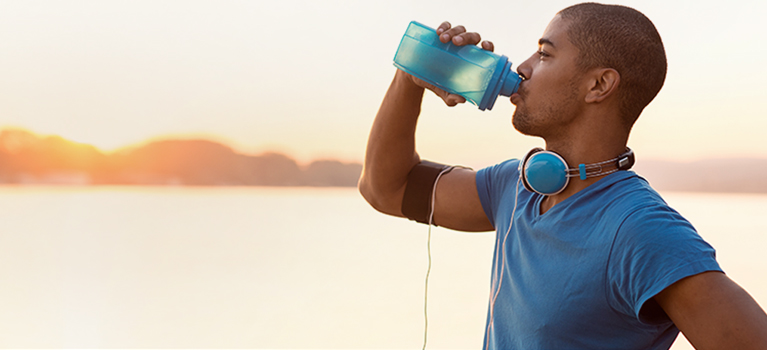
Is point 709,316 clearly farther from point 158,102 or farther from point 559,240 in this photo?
point 158,102

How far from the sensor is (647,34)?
36.7 inches

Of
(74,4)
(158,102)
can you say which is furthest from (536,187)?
(158,102)

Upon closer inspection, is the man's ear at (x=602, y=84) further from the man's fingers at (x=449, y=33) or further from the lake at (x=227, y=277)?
the lake at (x=227, y=277)

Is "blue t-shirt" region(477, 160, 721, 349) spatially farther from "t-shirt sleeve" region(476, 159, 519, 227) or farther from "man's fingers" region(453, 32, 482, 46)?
"man's fingers" region(453, 32, 482, 46)

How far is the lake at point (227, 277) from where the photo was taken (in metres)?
3.02

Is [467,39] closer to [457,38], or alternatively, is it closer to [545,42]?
[457,38]

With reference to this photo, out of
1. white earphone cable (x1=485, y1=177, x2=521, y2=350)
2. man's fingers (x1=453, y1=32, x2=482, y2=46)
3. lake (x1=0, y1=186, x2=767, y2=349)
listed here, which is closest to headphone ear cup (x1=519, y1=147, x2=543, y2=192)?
white earphone cable (x1=485, y1=177, x2=521, y2=350)

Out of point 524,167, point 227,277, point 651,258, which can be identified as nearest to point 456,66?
point 524,167

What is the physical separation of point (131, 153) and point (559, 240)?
11.6 feet

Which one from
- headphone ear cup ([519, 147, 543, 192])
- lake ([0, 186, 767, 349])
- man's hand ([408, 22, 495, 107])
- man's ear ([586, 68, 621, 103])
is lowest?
lake ([0, 186, 767, 349])

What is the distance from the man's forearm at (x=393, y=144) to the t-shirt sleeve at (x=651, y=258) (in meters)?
0.54

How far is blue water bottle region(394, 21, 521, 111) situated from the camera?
96cm

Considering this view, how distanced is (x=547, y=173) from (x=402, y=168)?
0.39m

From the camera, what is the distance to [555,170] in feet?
2.98
